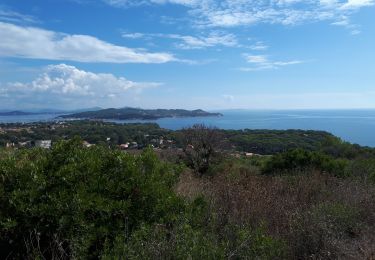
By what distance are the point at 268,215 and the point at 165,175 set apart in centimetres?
160

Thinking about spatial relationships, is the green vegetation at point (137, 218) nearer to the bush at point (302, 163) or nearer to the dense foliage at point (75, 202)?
the dense foliage at point (75, 202)

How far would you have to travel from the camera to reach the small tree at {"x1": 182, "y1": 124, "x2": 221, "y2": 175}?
64.5 feet

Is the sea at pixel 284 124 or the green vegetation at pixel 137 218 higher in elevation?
the green vegetation at pixel 137 218

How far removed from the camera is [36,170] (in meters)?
4.52

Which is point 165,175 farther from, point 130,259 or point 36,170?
point 130,259

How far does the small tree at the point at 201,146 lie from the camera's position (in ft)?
64.5

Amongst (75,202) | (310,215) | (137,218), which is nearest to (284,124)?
(310,215)

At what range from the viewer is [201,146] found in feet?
65.9

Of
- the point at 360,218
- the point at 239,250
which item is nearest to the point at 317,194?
the point at 360,218

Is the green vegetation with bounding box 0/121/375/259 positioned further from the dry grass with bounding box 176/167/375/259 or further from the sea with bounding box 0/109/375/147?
the sea with bounding box 0/109/375/147

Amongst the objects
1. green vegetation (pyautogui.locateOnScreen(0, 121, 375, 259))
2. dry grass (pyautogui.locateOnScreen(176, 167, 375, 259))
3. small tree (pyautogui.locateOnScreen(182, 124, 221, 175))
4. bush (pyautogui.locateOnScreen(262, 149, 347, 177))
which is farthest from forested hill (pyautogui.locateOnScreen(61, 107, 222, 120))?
green vegetation (pyautogui.locateOnScreen(0, 121, 375, 259))

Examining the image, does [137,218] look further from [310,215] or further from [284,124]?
[284,124]

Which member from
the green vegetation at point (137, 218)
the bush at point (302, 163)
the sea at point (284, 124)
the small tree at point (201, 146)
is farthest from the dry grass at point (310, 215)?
the sea at point (284, 124)

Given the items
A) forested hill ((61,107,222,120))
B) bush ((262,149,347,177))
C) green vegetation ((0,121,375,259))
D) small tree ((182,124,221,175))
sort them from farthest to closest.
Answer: forested hill ((61,107,222,120))
small tree ((182,124,221,175))
bush ((262,149,347,177))
green vegetation ((0,121,375,259))
